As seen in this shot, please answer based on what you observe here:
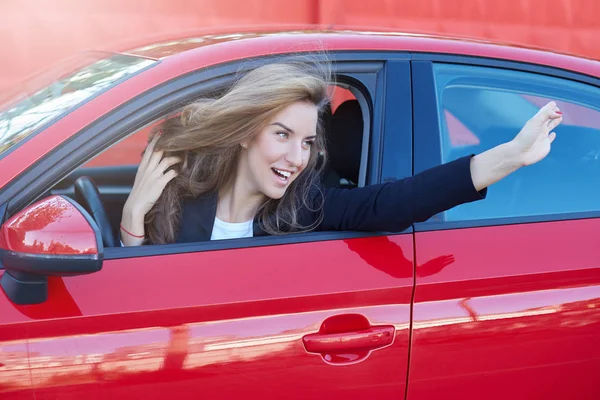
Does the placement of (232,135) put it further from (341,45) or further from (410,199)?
(410,199)

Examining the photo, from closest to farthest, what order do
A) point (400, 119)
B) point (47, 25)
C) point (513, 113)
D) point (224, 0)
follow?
point (400, 119)
point (513, 113)
point (47, 25)
point (224, 0)

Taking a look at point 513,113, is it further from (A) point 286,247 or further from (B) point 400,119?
(A) point 286,247

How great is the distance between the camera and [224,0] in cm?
667

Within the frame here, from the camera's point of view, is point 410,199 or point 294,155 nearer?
point 410,199

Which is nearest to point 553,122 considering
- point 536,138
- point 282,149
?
point 536,138

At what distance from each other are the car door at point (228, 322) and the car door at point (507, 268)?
4.1 inches

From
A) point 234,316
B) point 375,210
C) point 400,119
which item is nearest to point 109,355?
point 234,316

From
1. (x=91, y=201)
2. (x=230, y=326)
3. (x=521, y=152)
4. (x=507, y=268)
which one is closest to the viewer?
(x=230, y=326)

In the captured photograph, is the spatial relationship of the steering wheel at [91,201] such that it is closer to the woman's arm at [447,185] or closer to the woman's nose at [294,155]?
the woman's nose at [294,155]

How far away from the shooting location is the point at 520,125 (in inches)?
98.2

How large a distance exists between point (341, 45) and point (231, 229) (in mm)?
588

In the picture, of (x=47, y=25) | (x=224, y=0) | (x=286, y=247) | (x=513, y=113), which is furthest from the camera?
(x=224, y=0)

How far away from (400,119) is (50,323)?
40.3 inches

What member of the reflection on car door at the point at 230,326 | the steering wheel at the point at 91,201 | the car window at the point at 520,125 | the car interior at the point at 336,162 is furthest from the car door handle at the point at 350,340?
the steering wheel at the point at 91,201
